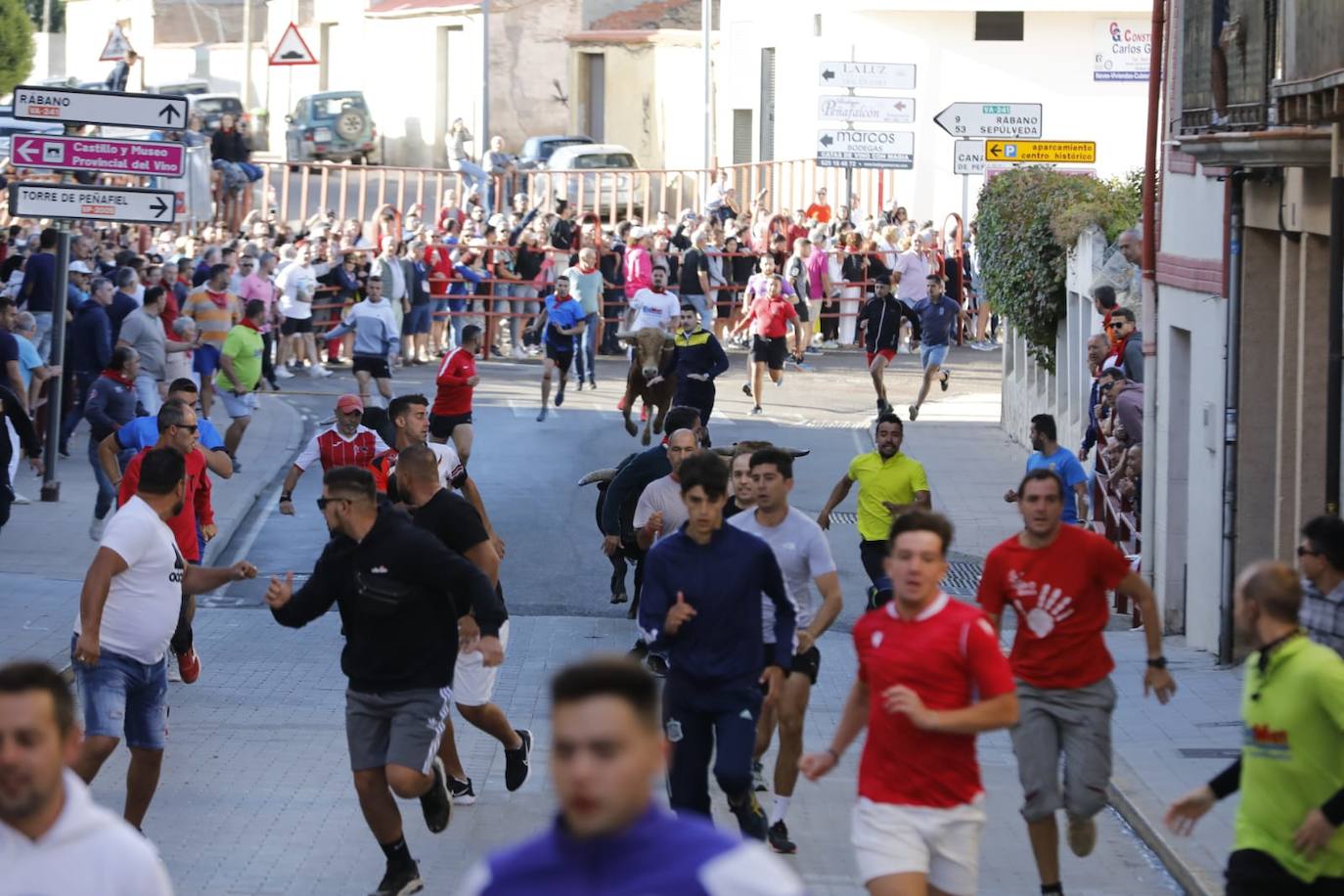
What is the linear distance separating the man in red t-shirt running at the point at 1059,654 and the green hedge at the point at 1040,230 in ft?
45.2

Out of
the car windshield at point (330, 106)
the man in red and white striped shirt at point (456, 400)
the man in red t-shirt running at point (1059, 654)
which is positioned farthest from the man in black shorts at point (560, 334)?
the car windshield at point (330, 106)

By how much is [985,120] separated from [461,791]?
16.1 meters

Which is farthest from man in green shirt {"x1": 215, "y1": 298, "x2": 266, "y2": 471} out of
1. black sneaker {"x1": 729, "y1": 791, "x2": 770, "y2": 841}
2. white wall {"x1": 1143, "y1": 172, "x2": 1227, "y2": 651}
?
black sneaker {"x1": 729, "y1": 791, "x2": 770, "y2": 841}

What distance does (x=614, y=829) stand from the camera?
3.54 meters

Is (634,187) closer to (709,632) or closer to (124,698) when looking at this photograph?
(124,698)

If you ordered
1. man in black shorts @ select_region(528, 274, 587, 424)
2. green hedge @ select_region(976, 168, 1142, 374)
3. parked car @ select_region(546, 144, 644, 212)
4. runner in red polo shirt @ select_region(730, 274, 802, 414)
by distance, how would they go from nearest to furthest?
1. green hedge @ select_region(976, 168, 1142, 374)
2. man in black shorts @ select_region(528, 274, 587, 424)
3. runner in red polo shirt @ select_region(730, 274, 802, 414)
4. parked car @ select_region(546, 144, 644, 212)

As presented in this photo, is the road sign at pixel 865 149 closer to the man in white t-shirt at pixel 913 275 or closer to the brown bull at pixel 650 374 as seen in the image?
the man in white t-shirt at pixel 913 275

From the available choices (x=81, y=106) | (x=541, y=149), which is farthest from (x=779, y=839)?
(x=541, y=149)

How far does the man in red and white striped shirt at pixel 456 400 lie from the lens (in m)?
19.7

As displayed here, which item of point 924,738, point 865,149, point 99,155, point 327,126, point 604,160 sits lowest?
point 924,738

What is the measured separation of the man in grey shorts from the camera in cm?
Answer: 803

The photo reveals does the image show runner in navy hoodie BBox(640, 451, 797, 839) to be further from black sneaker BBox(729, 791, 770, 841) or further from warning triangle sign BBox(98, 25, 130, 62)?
warning triangle sign BBox(98, 25, 130, 62)

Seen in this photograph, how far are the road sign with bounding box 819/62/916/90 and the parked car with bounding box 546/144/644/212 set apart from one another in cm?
830

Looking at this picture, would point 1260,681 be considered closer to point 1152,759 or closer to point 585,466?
point 1152,759
